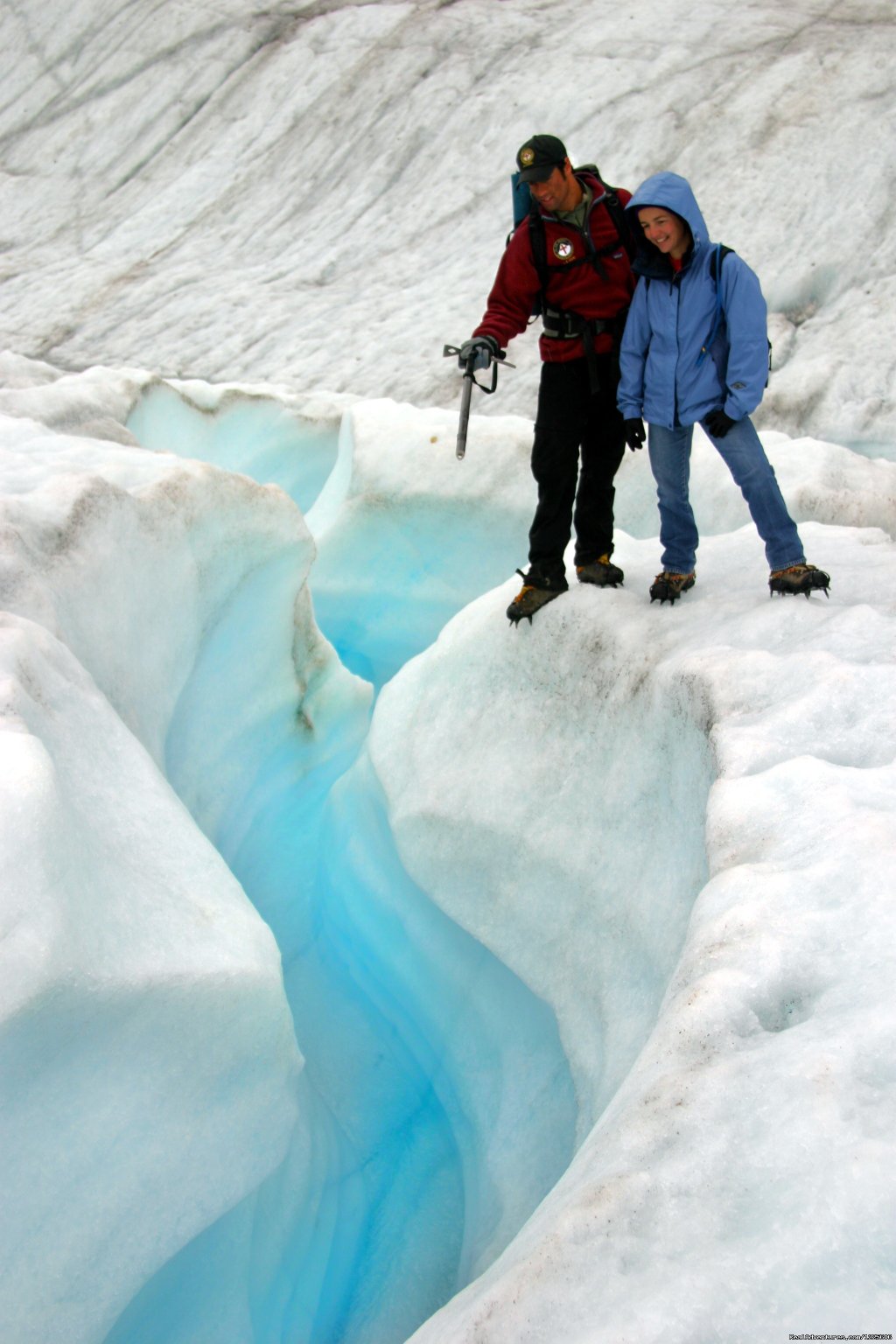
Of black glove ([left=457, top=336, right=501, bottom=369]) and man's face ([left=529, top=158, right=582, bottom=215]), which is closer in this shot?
man's face ([left=529, top=158, right=582, bottom=215])

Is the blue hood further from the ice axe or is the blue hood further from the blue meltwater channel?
the blue meltwater channel

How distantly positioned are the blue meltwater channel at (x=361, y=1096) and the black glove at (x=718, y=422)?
1.75 metres

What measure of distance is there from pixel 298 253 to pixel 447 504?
7603 mm

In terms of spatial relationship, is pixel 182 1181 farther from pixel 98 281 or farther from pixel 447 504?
pixel 98 281

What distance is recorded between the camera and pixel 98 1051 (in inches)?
89.3

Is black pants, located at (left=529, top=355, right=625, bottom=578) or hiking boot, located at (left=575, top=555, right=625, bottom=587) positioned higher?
black pants, located at (left=529, top=355, right=625, bottom=578)

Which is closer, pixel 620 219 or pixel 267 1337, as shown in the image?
pixel 267 1337

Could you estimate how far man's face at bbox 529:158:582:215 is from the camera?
9.83 feet

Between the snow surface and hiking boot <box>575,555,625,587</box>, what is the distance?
8 cm

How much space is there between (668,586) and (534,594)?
1.48 ft

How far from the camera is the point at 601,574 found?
3.59 m

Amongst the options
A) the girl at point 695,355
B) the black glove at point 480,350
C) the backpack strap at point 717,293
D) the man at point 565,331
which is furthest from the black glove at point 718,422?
the black glove at point 480,350

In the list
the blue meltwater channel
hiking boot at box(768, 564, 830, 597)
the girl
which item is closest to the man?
the girl

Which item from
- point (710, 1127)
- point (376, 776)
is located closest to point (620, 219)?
point (376, 776)
